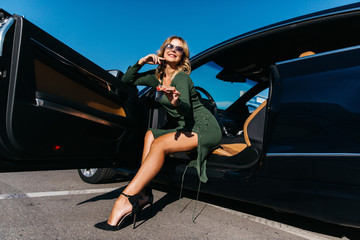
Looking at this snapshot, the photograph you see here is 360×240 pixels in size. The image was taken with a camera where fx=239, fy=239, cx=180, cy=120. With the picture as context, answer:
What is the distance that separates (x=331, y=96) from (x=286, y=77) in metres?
0.25

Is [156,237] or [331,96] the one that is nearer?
[331,96]

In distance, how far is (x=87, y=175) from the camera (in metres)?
2.50

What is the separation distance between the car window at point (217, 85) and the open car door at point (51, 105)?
0.80 m

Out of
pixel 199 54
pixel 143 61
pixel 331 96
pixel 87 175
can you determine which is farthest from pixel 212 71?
pixel 87 175

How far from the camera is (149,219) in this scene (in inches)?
60.1

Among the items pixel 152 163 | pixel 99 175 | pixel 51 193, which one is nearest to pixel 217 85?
pixel 152 163

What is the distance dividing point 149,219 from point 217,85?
1347 millimetres

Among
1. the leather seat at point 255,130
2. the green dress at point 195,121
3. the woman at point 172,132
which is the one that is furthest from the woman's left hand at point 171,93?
the leather seat at point 255,130

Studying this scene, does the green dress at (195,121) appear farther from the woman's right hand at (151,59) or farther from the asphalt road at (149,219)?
the asphalt road at (149,219)

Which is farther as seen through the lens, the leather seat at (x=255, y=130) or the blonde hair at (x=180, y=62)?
the blonde hair at (x=180, y=62)

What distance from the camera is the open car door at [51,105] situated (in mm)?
1130

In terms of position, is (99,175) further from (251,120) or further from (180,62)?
(251,120)

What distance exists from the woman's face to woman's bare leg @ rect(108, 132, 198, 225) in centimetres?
55

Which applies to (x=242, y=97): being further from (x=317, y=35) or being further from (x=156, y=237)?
(x=156, y=237)
